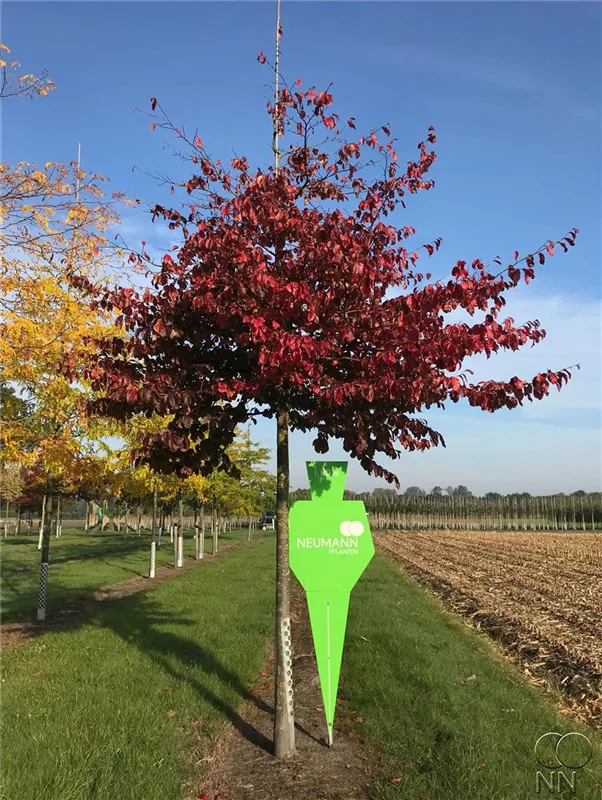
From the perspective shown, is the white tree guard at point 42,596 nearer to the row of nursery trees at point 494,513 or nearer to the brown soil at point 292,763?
the brown soil at point 292,763

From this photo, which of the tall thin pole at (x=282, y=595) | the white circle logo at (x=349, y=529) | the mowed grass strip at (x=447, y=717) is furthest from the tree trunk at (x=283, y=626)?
the mowed grass strip at (x=447, y=717)

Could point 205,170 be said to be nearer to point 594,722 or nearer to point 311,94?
point 311,94

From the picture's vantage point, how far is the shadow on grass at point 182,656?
19.2 ft

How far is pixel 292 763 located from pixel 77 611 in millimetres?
9332

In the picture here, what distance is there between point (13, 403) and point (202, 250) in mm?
6517

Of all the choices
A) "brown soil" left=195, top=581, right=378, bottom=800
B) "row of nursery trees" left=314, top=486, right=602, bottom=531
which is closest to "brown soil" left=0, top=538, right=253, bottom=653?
"brown soil" left=195, top=581, right=378, bottom=800

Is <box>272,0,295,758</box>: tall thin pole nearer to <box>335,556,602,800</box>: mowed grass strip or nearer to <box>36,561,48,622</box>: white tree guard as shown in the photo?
<box>335,556,602,800</box>: mowed grass strip

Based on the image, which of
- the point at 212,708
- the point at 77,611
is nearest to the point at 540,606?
the point at 212,708

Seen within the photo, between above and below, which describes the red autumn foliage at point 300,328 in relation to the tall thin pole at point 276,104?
below

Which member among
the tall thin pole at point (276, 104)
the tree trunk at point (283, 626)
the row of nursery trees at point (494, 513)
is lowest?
the row of nursery trees at point (494, 513)

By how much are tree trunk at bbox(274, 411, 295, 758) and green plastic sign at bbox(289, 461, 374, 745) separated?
0.12 metres

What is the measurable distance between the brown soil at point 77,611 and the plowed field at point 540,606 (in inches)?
324

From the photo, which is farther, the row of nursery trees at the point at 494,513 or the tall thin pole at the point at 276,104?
the row of nursery trees at the point at 494,513

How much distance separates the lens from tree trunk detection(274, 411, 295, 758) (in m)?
4.95
